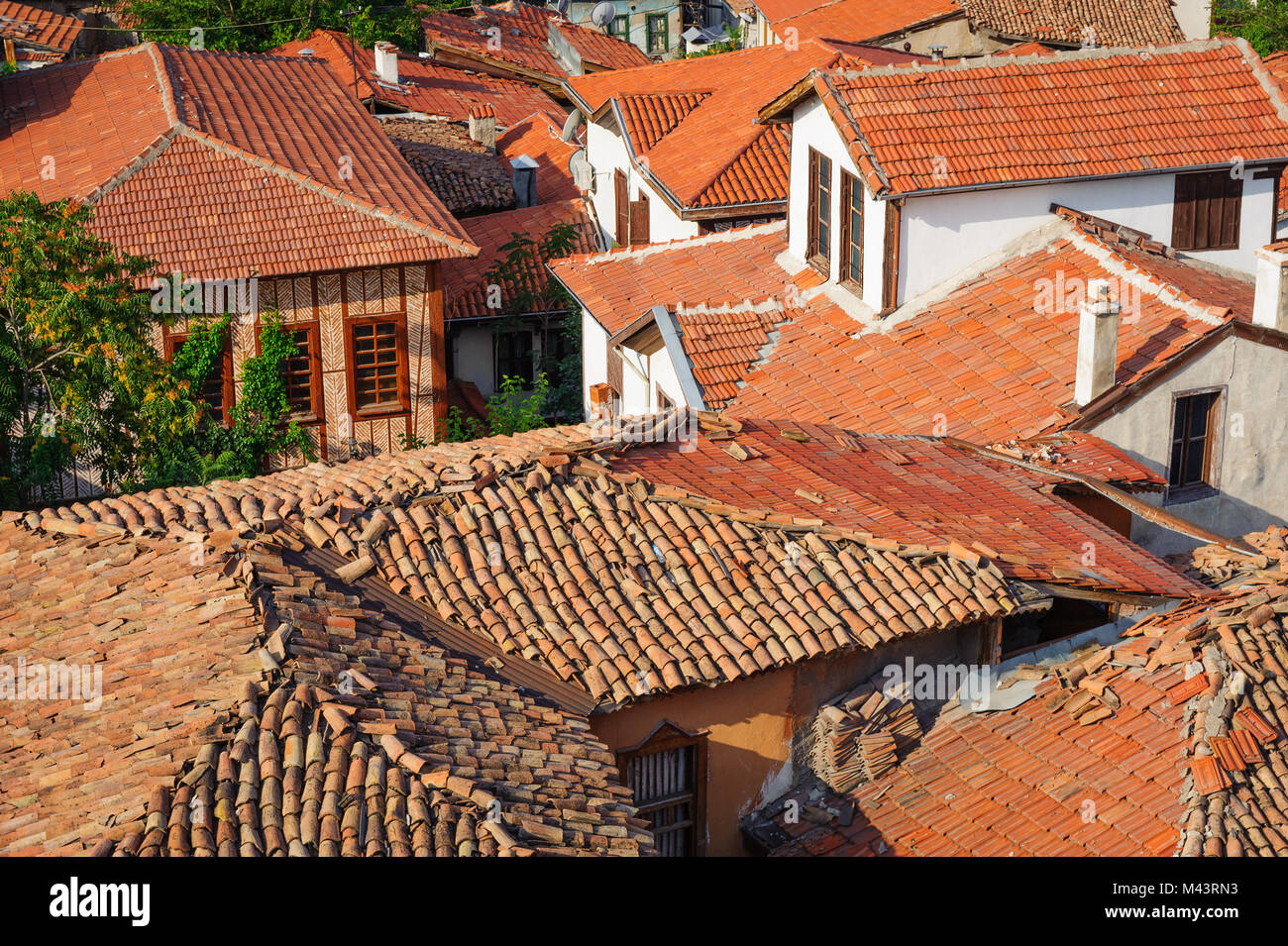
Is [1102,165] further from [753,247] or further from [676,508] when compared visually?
[676,508]

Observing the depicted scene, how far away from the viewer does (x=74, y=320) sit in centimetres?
2041

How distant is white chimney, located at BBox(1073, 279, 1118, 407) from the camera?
16984 millimetres

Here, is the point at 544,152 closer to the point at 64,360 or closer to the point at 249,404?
the point at 249,404

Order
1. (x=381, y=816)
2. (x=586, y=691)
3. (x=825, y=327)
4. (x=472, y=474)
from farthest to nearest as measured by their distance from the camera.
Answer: (x=825, y=327) → (x=472, y=474) → (x=586, y=691) → (x=381, y=816)

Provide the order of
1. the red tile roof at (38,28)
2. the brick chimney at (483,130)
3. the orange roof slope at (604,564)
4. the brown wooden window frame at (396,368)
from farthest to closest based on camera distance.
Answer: the red tile roof at (38,28)
the brick chimney at (483,130)
the brown wooden window frame at (396,368)
the orange roof slope at (604,564)

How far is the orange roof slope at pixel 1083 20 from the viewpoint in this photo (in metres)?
46.3

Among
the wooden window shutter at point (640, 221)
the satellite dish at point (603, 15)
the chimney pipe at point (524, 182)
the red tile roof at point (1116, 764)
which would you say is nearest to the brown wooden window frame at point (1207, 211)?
the red tile roof at point (1116, 764)

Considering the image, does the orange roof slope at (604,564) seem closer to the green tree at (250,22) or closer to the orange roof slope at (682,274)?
the orange roof slope at (682,274)

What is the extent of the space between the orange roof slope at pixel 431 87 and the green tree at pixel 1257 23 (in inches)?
851

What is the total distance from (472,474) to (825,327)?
27.7 ft

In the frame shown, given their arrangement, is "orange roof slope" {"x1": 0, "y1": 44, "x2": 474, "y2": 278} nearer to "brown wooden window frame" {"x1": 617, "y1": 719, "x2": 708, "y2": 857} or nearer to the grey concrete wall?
the grey concrete wall

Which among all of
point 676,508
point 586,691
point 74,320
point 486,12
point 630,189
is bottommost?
point 586,691

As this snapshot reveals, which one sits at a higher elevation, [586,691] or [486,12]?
[486,12]

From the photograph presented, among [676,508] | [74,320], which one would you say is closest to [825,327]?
[676,508]
